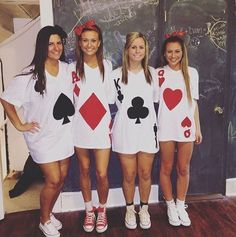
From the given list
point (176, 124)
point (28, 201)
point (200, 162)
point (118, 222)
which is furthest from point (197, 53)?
point (28, 201)

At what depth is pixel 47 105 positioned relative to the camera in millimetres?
2439

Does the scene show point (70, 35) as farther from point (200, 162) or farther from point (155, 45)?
point (200, 162)

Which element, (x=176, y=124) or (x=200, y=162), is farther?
(x=200, y=162)

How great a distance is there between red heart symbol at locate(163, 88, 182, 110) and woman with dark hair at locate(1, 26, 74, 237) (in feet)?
2.31

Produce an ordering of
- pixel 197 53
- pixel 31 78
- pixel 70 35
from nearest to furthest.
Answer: pixel 31 78 → pixel 70 35 → pixel 197 53

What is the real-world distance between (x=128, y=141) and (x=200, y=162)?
944 mm

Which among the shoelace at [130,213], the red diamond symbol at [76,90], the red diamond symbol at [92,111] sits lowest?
the shoelace at [130,213]

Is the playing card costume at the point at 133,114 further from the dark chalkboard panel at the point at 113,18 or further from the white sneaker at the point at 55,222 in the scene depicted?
the white sneaker at the point at 55,222

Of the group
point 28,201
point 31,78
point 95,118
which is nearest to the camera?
point 31,78

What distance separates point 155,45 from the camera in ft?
9.90

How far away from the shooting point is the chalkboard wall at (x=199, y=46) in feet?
9.55

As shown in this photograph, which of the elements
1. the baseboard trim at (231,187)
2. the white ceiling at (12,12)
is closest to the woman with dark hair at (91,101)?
the baseboard trim at (231,187)

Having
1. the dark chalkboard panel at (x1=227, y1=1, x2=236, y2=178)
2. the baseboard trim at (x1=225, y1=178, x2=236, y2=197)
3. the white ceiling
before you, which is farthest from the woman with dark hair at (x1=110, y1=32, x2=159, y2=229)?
the white ceiling

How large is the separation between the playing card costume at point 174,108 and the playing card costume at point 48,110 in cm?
69
